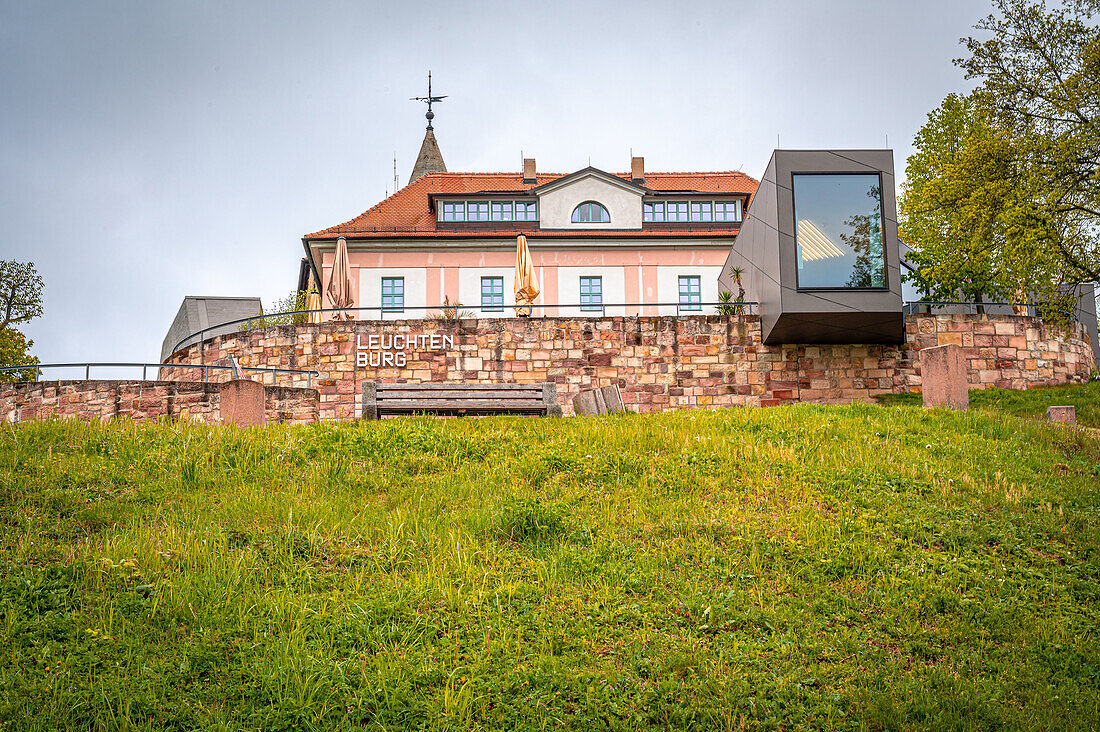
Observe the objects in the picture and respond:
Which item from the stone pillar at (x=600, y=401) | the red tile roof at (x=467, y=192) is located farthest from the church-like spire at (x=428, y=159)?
the stone pillar at (x=600, y=401)

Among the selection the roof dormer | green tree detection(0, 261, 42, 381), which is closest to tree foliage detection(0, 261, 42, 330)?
green tree detection(0, 261, 42, 381)

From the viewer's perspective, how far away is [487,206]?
3316 cm

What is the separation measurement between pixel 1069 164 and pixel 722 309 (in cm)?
767

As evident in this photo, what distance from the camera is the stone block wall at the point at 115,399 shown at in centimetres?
1606

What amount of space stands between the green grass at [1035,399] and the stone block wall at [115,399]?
40.2ft

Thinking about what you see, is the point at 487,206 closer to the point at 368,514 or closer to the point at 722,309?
the point at 722,309

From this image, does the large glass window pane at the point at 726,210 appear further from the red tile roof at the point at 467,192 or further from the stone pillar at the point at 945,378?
the stone pillar at the point at 945,378

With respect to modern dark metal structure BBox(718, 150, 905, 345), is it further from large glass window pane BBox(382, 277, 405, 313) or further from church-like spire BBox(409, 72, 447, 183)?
church-like spire BBox(409, 72, 447, 183)

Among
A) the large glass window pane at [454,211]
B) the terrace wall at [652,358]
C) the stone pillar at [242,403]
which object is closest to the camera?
the stone pillar at [242,403]

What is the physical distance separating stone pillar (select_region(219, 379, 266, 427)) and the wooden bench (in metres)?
1.27

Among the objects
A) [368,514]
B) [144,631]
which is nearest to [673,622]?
[368,514]

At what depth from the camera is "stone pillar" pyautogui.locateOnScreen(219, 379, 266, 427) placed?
11398 mm

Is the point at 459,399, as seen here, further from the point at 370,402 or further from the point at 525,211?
the point at 525,211

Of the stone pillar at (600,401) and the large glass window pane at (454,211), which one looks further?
the large glass window pane at (454,211)
